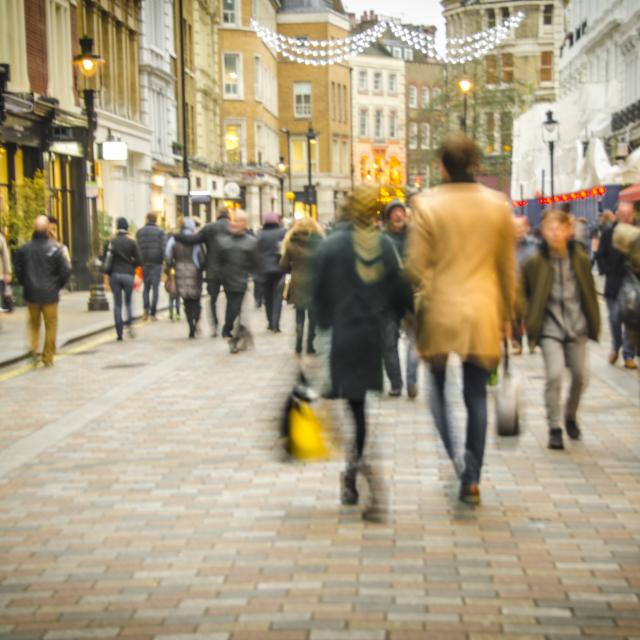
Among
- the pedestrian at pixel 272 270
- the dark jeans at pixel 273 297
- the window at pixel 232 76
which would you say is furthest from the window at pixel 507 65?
the dark jeans at pixel 273 297

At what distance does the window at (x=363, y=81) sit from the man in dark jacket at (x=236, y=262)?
9423cm

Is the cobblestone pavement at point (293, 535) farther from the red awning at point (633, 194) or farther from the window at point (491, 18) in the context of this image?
the window at point (491, 18)

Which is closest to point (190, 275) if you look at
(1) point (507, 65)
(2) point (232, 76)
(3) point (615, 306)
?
(3) point (615, 306)

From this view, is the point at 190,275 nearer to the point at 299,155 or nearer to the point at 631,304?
the point at 631,304

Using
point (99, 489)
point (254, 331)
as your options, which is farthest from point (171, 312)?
point (99, 489)

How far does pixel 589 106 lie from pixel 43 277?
1127 inches

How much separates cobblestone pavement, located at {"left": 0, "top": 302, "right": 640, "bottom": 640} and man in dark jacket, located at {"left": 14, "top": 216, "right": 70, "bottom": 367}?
449 centimetres

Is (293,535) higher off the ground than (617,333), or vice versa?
(617,333)

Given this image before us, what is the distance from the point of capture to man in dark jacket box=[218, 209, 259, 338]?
1816cm

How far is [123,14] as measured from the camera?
42062 millimetres

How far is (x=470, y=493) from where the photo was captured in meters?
7.56

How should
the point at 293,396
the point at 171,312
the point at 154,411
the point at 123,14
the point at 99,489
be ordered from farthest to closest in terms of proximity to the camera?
the point at 123,14 → the point at 171,312 → the point at 154,411 → the point at 99,489 → the point at 293,396

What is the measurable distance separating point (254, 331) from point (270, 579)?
15854 mm

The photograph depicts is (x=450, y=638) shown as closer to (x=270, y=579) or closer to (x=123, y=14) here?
(x=270, y=579)
